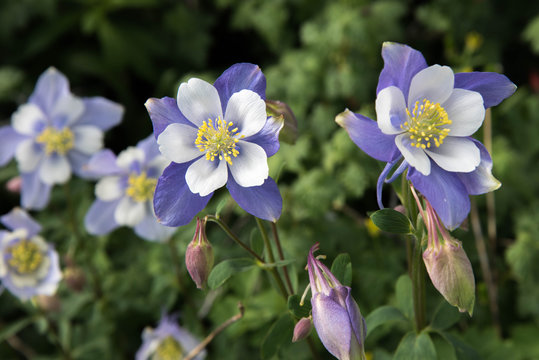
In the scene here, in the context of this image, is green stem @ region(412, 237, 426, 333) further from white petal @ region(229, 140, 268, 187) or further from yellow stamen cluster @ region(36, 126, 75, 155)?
yellow stamen cluster @ region(36, 126, 75, 155)

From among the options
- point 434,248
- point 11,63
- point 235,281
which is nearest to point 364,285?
point 235,281

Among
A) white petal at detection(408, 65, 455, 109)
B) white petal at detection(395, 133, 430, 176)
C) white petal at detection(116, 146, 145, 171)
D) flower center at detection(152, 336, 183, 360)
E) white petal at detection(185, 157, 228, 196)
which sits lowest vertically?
flower center at detection(152, 336, 183, 360)

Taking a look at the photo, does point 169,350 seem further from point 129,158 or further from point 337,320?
point 337,320

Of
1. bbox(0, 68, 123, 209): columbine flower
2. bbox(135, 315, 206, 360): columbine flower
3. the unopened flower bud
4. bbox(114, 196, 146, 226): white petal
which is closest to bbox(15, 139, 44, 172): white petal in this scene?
bbox(0, 68, 123, 209): columbine flower

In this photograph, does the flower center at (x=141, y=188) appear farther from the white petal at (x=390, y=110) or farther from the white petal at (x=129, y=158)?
the white petal at (x=390, y=110)

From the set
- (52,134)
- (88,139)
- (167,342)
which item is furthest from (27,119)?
(167,342)

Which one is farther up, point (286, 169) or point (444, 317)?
point (444, 317)

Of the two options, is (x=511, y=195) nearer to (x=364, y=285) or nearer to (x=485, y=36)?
(x=364, y=285)
